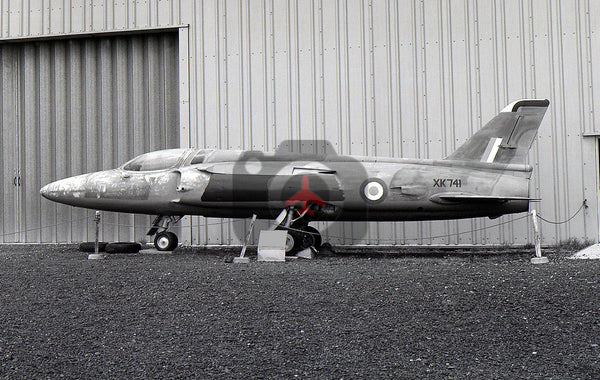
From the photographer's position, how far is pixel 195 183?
10.7 meters

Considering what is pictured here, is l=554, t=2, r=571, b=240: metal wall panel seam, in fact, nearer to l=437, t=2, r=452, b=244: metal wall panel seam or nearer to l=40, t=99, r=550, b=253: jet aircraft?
l=40, t=99, r=550, b=253: jet aircraft

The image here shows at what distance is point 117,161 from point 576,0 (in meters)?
10.6

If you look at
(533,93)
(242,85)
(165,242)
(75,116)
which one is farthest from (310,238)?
(75,116)

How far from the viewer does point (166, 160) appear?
36.8ft

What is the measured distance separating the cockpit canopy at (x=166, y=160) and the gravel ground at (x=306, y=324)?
4.29 meters

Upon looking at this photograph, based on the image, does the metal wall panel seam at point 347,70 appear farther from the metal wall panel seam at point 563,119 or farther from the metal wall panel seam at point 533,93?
the metal wall panel seam at point 563,119

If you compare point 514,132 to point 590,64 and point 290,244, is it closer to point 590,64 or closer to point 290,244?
point 590,64

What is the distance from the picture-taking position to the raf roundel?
10250 millimetres

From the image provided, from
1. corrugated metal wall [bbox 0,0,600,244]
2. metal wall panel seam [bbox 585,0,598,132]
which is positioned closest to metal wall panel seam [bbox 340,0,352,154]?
corrugated metal wall [bbox 0,0,600,244]

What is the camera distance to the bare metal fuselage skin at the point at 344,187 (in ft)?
33.1

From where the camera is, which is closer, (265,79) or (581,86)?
(581,86)

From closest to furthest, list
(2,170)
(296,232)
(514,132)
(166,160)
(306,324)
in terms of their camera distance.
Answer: (306,324), (296,232), (514,132), (166,160), (2,170)

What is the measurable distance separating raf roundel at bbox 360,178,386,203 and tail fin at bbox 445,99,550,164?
193 cm

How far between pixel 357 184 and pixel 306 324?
216 inches
